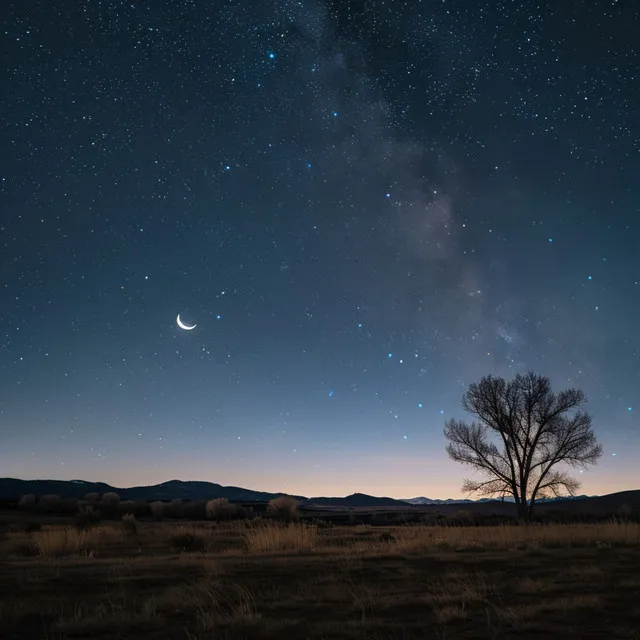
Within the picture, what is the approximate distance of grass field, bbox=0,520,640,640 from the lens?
6.20m

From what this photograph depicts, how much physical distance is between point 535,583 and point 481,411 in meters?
26.9

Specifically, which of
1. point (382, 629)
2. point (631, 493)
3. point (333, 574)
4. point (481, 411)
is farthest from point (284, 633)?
point (631, 493)

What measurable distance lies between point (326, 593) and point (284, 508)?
36552 millimetres

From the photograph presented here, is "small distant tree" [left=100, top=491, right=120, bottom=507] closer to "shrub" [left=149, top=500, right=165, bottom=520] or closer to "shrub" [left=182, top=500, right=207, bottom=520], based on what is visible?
"shrub" [left=149, top=500, right=165, bottom=520]

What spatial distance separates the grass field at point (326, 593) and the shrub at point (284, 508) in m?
28.1

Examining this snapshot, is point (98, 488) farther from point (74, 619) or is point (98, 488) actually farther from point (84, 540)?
point (74, 619)

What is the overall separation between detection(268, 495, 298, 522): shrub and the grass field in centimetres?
2814

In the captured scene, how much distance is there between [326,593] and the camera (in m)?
8.27

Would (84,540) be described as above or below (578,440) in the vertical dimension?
below

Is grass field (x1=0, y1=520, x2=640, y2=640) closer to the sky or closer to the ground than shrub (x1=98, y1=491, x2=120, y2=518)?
closer to the ground

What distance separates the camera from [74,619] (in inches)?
255

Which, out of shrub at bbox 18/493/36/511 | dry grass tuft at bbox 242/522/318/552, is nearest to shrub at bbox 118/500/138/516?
shrub at bbox 18/493/36/511

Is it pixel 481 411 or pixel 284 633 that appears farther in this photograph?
pixel 481 411

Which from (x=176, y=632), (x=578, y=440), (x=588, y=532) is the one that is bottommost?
(x=176, y=632)
